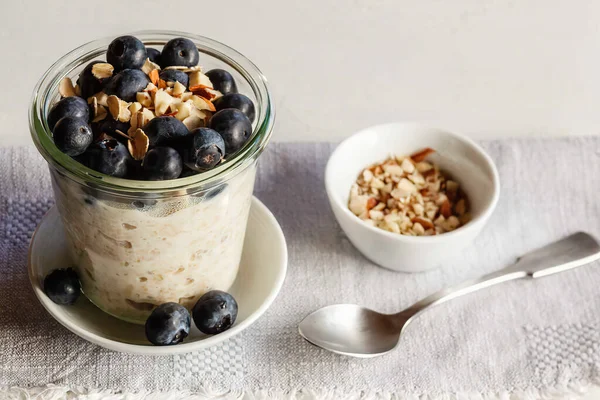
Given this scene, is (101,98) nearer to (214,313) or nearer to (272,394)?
(214,313)

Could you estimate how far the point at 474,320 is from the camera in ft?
3.46

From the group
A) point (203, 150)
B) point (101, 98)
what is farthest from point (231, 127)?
point (101, 98)

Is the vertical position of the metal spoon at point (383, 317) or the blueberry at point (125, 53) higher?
the blueberry at point (125, 53)

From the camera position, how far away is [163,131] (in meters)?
0.76

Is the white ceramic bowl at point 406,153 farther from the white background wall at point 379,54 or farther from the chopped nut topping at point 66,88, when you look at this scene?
the chopped nut topping at point 66,88

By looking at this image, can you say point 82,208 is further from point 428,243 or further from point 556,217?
point 556,217

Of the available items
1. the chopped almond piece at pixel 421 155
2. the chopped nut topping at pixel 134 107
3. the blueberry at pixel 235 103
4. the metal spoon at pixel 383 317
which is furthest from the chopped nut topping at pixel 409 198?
the chopped nut topping at pixel 134 107

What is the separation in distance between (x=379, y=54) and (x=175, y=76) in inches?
23.6

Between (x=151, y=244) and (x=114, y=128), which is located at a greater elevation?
(x=114, y=128)

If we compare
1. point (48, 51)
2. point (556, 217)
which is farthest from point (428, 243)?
point (48, 51)

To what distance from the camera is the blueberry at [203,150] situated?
2.47 feet

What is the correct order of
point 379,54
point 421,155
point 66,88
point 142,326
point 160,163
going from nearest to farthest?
point 160,163 → point 66,88 → point 142,326 → point 421,155 → point 379,54

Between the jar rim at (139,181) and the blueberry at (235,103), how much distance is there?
0.06 ft

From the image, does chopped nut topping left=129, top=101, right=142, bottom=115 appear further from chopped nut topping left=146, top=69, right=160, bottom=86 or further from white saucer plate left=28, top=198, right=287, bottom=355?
white saucer plate left=28, top=198, right=287, bottom=355
